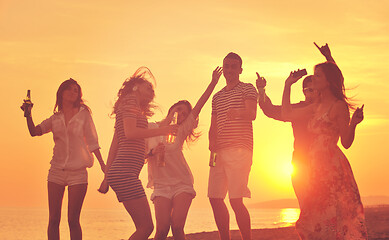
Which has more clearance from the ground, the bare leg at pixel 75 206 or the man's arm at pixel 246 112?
the man's arm at pixel 246 112

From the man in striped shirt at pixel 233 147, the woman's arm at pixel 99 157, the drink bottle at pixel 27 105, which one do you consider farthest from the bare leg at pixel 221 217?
the drink bottle at pixel 27 105

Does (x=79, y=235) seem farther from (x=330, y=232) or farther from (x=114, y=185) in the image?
(x=330, y=232)

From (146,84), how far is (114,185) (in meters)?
1.35

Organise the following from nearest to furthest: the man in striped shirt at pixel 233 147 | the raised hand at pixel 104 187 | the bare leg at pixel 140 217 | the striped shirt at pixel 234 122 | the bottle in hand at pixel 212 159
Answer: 1. the bare leg at pixel 140 217
2. the raised hand at pixel 104 187
3. the man in striped shirt at pixel 233 147
4. the striped shirt at pixel 234 122
5. the bottle in hand at pixel 212 159

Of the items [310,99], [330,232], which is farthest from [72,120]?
[330,232]

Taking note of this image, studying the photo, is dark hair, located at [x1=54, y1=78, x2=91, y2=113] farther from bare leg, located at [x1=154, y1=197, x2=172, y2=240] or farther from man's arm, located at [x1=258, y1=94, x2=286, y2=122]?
man's arm, located at [x1=258, y1=94, x2=286, y2=122]

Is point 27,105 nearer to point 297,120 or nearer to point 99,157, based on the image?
point 99,157

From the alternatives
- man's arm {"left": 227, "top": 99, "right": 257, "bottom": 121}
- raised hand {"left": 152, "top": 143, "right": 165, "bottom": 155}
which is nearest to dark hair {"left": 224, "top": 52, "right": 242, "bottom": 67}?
man's arm {"left": 227, "top": 99, "right": 257, "bottom": 121}

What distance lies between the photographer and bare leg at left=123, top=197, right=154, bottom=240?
21.7ft

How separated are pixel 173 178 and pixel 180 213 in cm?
61

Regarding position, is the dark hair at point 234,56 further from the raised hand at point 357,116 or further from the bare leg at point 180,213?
the raised hand at point 357,116

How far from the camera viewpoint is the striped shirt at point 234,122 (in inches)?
354

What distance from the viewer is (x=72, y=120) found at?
867 centimetres

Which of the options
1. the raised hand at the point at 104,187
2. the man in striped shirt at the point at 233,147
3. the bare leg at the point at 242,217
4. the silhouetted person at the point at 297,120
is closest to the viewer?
the raised hand at the point at 104,187
